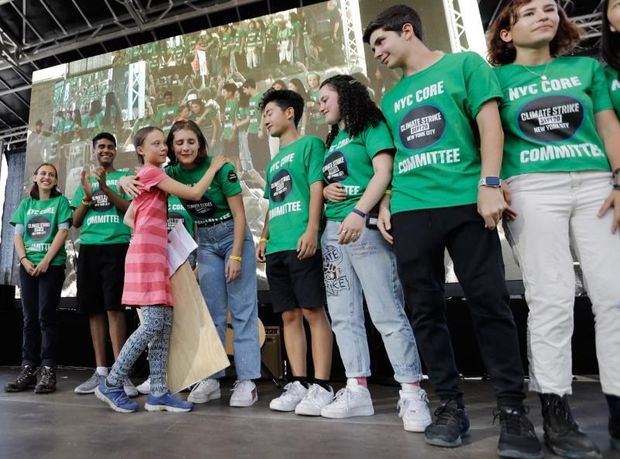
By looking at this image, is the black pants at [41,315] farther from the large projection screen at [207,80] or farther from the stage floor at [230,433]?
the large projection screen at [207,80]

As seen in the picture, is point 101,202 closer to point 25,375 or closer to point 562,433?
point 25,375

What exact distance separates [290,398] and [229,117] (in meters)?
3.48

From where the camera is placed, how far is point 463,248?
1180 mm

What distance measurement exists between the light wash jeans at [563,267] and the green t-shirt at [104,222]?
2.08 metres

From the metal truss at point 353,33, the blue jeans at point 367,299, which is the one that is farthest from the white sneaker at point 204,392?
the metal truss at point 353,33

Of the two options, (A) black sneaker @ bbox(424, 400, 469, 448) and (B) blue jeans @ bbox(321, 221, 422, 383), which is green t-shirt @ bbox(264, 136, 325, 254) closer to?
(B) blue jeans @ bbox(321, 221, 422, 383)

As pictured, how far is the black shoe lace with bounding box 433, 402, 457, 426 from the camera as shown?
1166 millimetres

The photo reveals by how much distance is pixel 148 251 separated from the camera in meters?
1.72

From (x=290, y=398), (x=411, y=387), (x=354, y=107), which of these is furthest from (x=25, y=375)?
(x=354, y=107)

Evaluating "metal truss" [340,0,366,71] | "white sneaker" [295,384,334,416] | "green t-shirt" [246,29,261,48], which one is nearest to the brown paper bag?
"white sneaker" [295,384,334,416]

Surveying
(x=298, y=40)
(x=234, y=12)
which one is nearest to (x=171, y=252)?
(x=298, y=40)

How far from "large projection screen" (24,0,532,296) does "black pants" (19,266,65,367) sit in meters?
1.92

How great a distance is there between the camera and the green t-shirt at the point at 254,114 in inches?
172

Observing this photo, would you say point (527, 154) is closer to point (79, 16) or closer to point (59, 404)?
point (59, 404)
